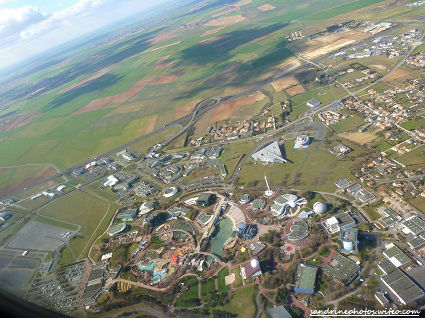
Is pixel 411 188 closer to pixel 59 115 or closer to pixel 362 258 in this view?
pixel 362 258

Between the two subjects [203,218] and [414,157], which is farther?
[203,218]

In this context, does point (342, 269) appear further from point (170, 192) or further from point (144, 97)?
point (144, 97)

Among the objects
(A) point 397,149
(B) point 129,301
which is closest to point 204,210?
(B) point 129,301

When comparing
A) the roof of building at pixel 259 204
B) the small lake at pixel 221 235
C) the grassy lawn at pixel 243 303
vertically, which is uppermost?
the roof of building at pixel 259 204

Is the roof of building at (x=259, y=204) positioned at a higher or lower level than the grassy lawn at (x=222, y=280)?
higher

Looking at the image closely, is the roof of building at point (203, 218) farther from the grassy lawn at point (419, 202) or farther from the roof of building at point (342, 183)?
the grassy lawn at point (419, 202)

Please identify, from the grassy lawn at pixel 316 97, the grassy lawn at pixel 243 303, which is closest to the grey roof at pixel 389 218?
the grassy lawn at pixel 243 303

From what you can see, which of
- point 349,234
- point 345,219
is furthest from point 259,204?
point 349,234
